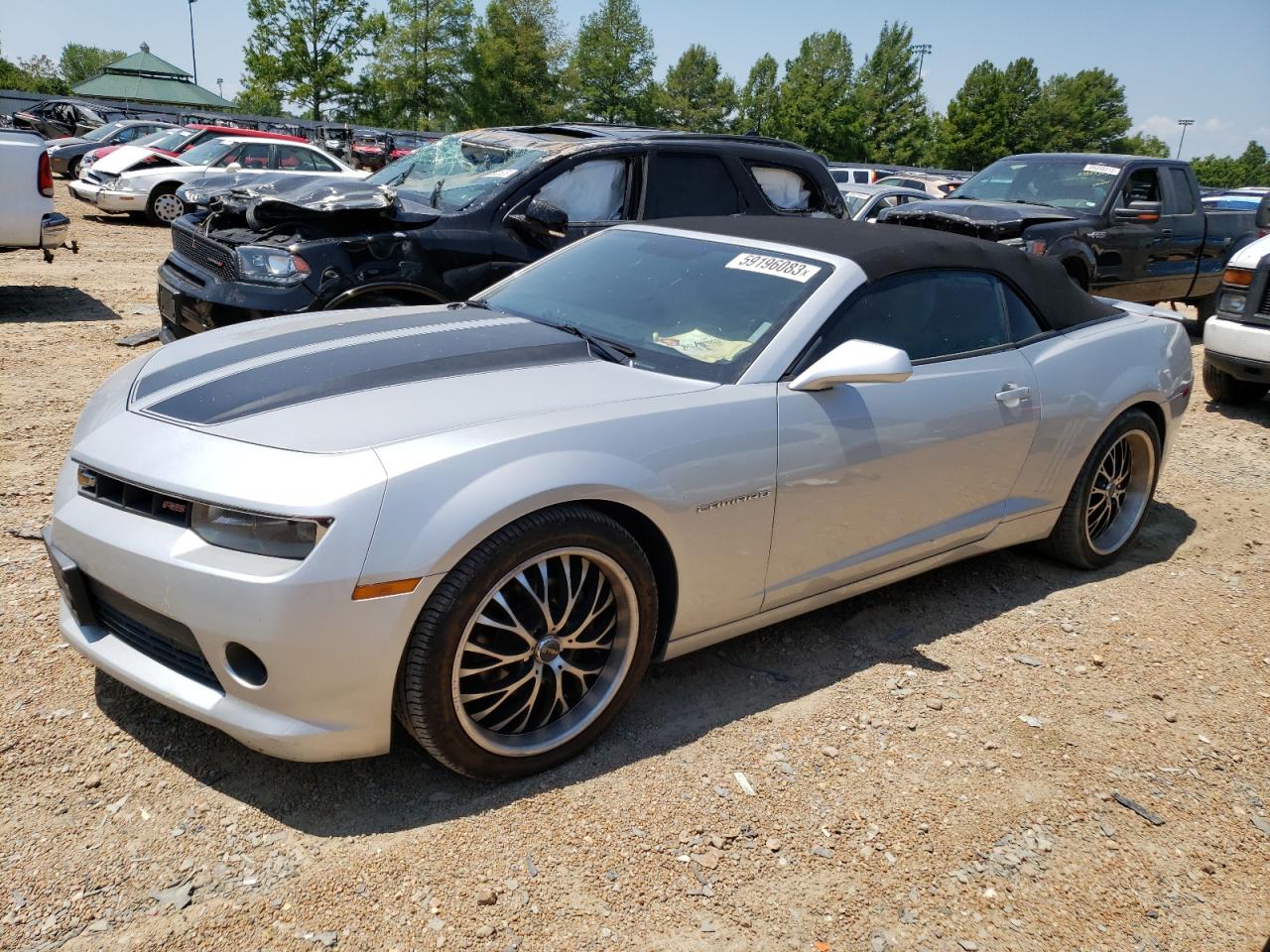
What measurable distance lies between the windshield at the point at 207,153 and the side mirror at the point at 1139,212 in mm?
13460

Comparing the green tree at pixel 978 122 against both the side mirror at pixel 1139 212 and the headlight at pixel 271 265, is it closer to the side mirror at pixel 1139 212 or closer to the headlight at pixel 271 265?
the side mirror at pixel 1139 212

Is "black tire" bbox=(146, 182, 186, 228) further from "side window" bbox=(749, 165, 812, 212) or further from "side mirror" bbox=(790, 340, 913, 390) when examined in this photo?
"side mirror" bbox=(790, 340, 913, 390)

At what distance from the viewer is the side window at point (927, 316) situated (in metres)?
3.43

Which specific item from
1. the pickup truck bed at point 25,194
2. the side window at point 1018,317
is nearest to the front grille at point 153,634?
the side window at point 1018,317

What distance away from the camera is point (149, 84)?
72.4 meters

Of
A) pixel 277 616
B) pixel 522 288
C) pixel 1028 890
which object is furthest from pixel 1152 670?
pixel 277 616

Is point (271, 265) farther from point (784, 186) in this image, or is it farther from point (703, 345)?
point (784, 186)

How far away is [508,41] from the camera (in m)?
62.7

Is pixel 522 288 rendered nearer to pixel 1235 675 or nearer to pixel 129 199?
pixel 1235 675

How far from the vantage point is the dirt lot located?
2314 millimetres

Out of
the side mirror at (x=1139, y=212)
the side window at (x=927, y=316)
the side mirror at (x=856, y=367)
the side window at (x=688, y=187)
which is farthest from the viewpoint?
the side mirror at (x=1139, y=212)

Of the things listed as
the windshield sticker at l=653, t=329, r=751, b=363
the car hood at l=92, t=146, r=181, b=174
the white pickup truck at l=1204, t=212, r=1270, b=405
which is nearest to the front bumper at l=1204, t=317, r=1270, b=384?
the white pickup truck at l=1204, t=212, r=1270, b=405

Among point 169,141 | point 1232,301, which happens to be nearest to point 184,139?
point 169,141

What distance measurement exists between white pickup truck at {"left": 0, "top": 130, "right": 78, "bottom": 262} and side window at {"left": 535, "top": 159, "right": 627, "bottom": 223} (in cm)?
540
